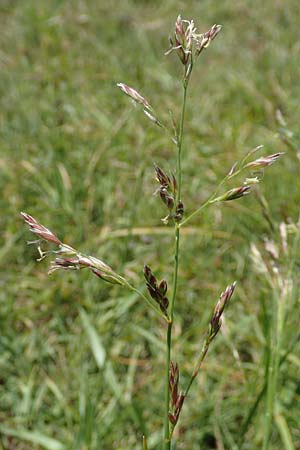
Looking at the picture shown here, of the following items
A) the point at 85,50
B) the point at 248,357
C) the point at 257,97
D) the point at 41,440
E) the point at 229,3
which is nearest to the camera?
the point at 41,440

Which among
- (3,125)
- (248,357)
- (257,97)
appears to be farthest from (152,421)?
(257,97)

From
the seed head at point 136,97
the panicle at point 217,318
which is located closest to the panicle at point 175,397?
the panicle at point 217,318

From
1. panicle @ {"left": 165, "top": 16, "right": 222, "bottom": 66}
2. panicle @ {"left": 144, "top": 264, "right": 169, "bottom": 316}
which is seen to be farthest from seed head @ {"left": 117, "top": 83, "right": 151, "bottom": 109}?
panicle @ {"left": 144, "top": 264, "right": 169, "bottom": 316}

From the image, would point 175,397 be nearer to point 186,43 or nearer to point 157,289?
point 157,289

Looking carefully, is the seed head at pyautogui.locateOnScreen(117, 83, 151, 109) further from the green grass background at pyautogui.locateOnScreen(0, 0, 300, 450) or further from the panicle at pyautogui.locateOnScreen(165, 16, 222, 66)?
the green grass background at pyautogui.locateOnScreen(0, 0, 300, 450)

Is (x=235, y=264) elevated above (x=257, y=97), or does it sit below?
below

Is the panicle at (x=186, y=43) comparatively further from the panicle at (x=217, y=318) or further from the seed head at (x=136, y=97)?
the panicle at (x=217, y=318)

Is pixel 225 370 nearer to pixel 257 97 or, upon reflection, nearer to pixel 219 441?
pixel 219 441

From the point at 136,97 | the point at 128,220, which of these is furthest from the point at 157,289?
the point at 128,220
